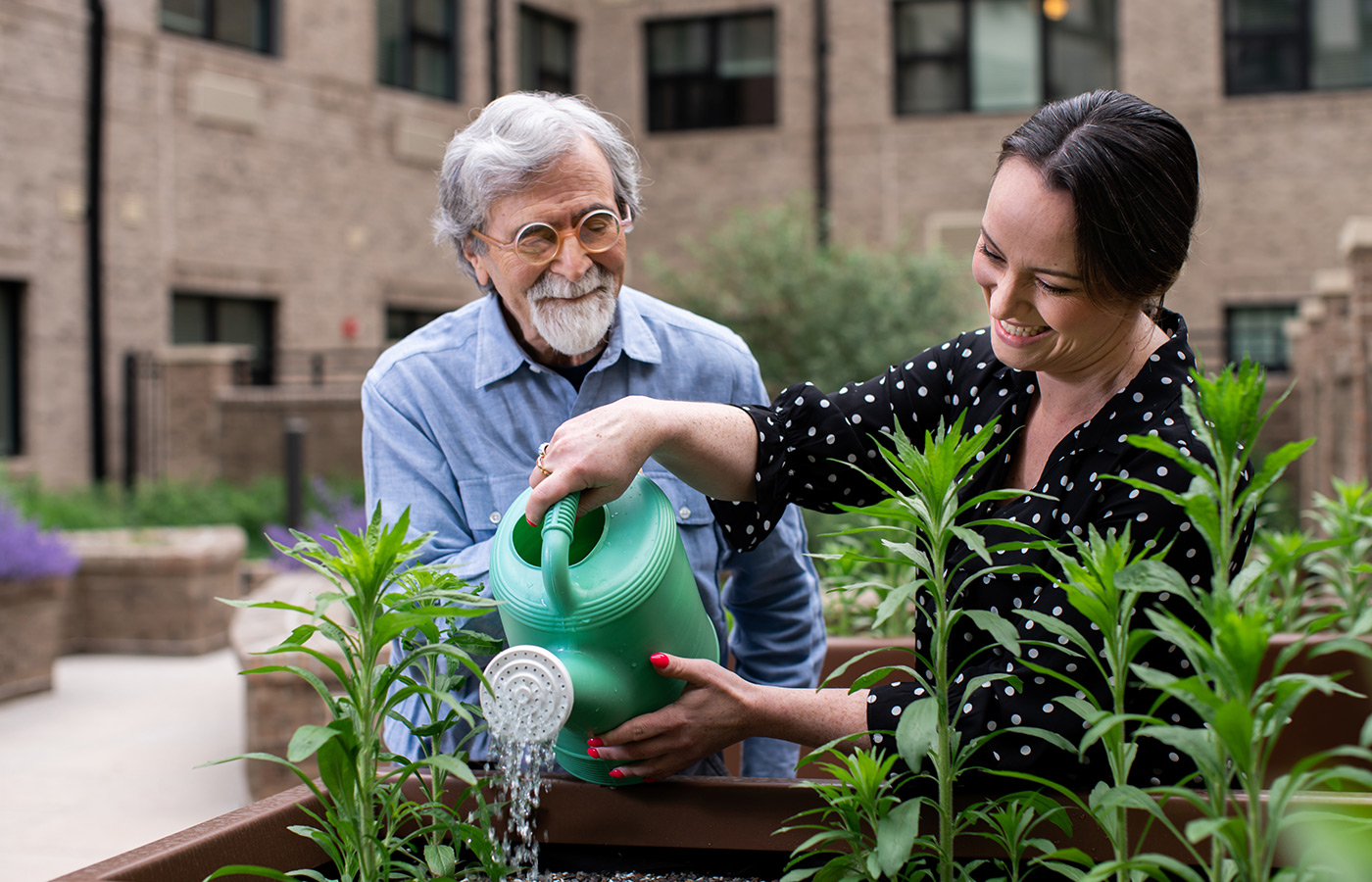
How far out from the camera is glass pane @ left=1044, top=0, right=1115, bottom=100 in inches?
666

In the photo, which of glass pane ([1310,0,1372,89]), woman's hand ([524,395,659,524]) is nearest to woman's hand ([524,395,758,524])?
woman's hand ([524,395,659,524])

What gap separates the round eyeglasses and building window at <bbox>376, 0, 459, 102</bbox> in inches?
586

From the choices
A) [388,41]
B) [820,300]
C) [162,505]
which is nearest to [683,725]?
[162,505]

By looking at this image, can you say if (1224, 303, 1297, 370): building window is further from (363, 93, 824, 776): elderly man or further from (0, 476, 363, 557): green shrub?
(363, 93, 824, 776): elderly man

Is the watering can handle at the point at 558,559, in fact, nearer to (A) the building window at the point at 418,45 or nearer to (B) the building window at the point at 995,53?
(A) the building window at the point at 418,45

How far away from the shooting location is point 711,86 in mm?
18062

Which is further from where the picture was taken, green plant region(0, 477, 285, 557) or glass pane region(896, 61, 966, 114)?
glass pane region(896, 61, 966, 114)

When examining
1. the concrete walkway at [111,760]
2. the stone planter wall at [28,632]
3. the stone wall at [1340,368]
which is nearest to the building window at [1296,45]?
the stone wall at [1340,368]

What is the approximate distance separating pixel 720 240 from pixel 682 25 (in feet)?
19.6

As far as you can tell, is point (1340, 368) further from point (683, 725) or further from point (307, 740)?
point (307, 740)

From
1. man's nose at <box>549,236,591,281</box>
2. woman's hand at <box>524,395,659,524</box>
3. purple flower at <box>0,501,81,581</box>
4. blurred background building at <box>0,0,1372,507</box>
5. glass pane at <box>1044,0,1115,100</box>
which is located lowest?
purple flower at <box>0,501,81,581</box>

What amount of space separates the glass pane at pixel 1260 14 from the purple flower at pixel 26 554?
15.6 m

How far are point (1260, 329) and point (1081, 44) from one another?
15.3ft

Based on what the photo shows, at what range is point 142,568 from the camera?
26.5 ft
